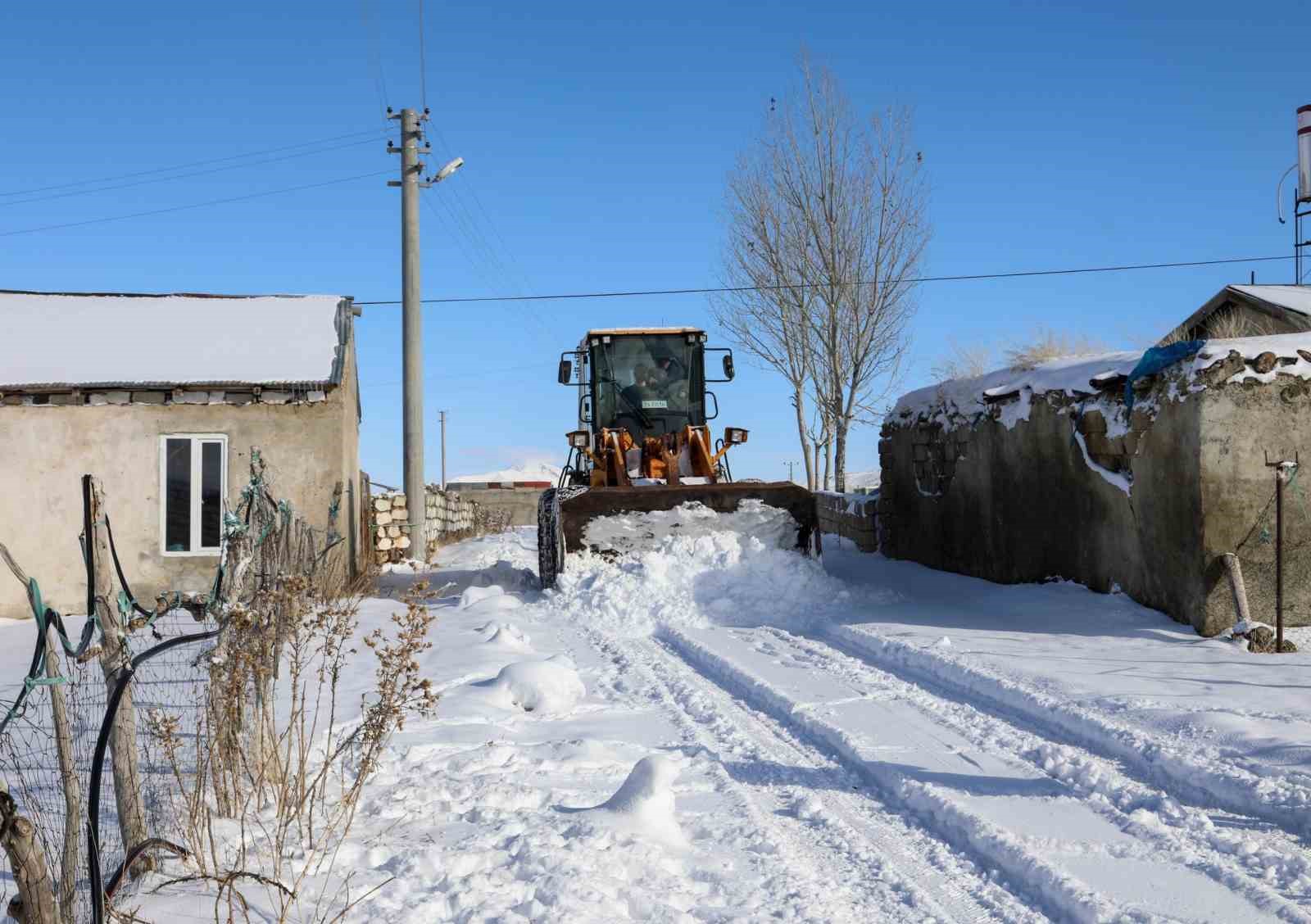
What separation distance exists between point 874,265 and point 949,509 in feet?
32.8

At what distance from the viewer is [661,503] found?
12.5 metres

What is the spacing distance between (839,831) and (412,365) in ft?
45.1

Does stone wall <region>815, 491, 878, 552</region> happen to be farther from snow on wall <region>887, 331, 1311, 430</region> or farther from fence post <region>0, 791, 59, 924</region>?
fence post <region>0, 791, 59, 924</region>

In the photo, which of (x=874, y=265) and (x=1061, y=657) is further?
(x=874, y=265)

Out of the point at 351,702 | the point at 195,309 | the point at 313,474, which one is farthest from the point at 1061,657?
the point at 195,309

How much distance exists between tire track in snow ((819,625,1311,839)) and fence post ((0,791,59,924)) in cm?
453

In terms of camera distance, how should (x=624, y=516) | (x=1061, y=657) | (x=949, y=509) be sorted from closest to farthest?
(x=1061, y=657) → (x=624, y=516) → (x=949, y=509)

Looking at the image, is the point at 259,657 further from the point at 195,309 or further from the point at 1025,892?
the point at 195,309

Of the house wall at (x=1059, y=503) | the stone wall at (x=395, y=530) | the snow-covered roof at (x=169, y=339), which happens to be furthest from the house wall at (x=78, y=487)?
the house wall at (x=1059, y=503)

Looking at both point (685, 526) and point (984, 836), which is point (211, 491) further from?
point (984, 836)

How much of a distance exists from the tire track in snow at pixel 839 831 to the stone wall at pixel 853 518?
1142 centimetres

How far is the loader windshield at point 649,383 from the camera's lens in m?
14.4

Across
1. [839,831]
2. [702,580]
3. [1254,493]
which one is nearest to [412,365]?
[702,580]

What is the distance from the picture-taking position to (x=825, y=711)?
6.89 m
